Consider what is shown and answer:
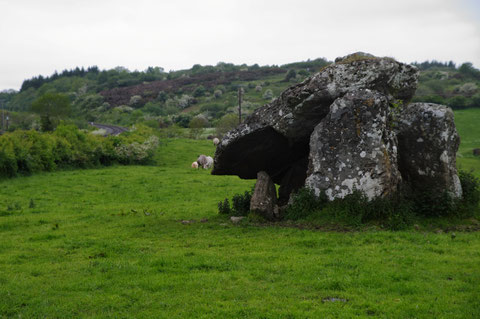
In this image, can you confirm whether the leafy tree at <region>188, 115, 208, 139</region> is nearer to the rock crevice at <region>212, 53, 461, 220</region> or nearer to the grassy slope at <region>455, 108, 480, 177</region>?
the grassy slope at <region>455, 108, 480, 177</region>

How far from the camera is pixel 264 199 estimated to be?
14.8 m

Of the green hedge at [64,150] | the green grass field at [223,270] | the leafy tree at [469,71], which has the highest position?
the leafy tree at [469,71]

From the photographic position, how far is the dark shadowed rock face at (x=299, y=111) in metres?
14.0

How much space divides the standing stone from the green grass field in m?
0.82

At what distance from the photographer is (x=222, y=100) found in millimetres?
116750

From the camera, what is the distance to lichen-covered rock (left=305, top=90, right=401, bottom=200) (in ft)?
41.6

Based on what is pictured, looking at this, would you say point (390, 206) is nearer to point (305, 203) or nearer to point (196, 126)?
point (305, 203)

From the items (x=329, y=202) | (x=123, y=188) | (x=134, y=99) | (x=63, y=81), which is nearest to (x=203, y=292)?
(x=329, y=202)

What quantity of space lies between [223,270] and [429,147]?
26.5 feet

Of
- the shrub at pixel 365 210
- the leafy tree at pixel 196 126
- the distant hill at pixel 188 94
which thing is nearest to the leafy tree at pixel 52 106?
the distant hill at pixel 188 94

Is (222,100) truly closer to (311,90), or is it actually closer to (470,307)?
(311,90)

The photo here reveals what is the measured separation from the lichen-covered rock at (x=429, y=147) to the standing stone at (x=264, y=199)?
4480 millimetres

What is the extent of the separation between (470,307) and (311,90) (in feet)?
28.3

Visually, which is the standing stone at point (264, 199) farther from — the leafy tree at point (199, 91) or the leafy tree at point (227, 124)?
the leafy tree at point (199, 91)
